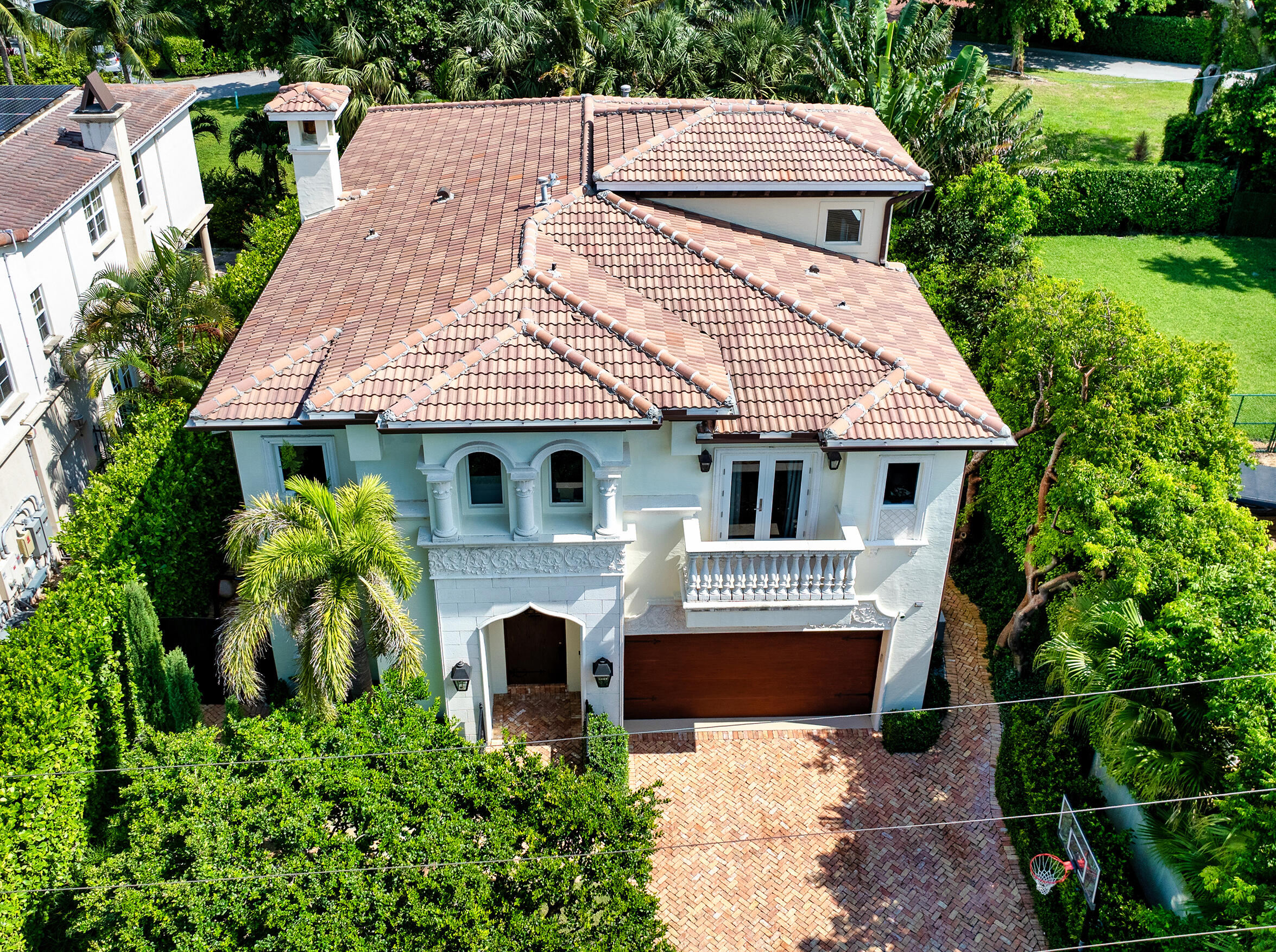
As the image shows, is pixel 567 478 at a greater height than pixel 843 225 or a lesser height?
lesser

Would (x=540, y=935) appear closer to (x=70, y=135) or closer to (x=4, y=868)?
(x=4, y=868)

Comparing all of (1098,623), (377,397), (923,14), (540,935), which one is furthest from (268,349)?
(923,14)

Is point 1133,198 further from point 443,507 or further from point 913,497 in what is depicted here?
point 443,507

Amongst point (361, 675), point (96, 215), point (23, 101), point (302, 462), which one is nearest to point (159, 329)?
point (96, 215)

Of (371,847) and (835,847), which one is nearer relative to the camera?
(371,847)

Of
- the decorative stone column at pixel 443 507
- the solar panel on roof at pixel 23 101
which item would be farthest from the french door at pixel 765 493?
the solar panel on roof at pixel 23 101

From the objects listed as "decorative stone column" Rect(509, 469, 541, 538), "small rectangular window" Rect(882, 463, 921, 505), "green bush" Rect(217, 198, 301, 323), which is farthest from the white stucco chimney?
"small rectangular window" Rect(882, 463, 921, 505)

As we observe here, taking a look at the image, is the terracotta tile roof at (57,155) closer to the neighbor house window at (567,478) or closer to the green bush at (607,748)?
the neighbor house window at (567,478)
